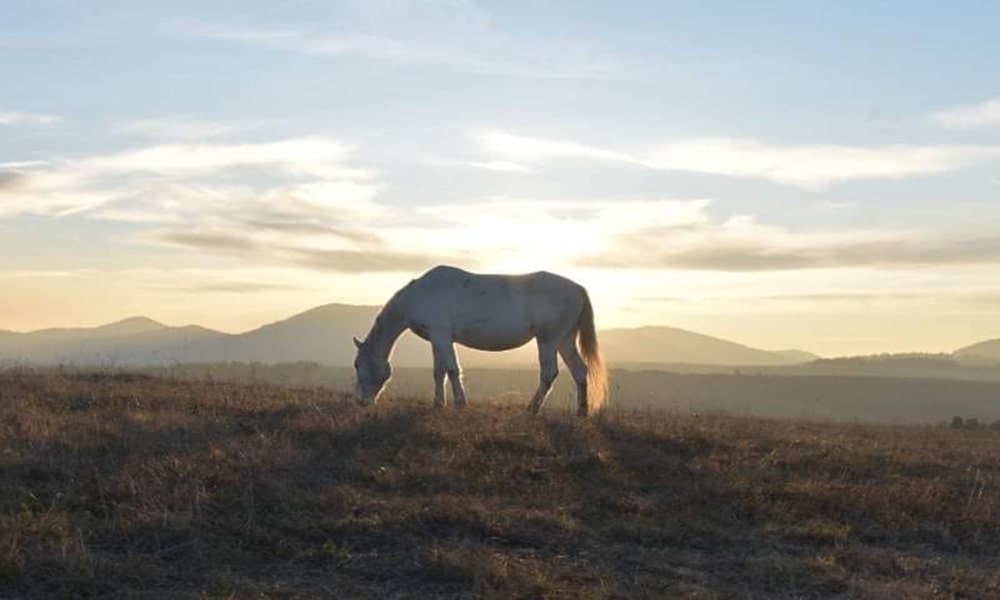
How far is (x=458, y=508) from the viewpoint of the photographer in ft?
26.2

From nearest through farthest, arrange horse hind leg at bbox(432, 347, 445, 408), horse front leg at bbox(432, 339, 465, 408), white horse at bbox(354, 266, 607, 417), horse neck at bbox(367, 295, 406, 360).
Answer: horse front leg at bbox(432, 339, 465, 408)
horse hind leg at bbox(432, 347, 445, 408)
white horse at bbox(354, 266, 607, 417)
horse neck at bbox(367, 295, 406, 360)

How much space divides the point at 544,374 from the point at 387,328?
8.54ft

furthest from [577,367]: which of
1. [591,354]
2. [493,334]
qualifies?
[493,334]

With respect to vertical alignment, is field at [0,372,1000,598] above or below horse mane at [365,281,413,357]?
below

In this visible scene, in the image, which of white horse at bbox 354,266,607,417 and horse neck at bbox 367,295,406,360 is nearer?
white horse at bbox 354,266,607,417

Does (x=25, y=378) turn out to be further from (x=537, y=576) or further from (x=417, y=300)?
(x=537, y=576)

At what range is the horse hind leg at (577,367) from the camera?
15518mm

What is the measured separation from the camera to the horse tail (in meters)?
15.8

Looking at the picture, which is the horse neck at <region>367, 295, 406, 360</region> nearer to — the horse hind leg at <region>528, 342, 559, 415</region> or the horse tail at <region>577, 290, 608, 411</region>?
the horse hind leg at <region>528, 342, 559, 415</region>

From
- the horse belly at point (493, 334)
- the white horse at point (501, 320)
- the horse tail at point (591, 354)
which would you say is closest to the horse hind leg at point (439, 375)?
the white horse at point (501, 320)

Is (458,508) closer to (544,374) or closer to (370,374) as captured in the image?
(544,374)

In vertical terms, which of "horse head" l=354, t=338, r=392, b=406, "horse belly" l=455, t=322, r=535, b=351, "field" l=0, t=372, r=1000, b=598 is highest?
"horse belly" l=455, t=322, r=535, b=351

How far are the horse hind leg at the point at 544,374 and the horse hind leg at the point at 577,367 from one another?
0.30 metres

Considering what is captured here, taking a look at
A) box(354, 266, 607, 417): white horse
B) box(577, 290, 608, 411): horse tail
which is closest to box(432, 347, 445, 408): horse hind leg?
box(354, 266, 607, 417): white horse
